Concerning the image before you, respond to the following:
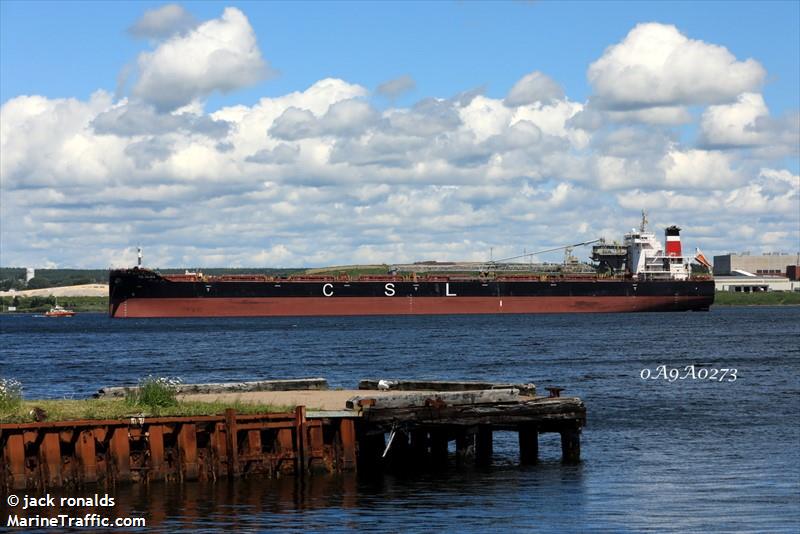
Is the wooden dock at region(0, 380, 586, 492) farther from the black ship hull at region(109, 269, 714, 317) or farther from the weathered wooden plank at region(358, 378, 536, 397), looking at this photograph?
the black ship hull at region(109, 269, 714, 317)

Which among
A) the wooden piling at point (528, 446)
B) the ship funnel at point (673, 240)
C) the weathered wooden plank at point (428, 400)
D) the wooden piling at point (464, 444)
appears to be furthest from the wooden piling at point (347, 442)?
the ship funnel at point (673, 240)

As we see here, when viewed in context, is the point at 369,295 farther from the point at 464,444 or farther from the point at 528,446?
the point at 464,444

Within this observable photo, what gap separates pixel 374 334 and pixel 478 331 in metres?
7.09

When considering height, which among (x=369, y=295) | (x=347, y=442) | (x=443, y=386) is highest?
(x=369, y=295)

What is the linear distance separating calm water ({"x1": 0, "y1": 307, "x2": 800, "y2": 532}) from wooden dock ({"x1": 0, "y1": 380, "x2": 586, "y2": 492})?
15.8 inches

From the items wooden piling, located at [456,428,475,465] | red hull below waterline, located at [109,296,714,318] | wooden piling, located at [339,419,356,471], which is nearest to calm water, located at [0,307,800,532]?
wooden piling, located at [339,419,356,471]

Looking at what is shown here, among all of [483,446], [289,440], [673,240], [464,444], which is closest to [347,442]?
[289,440]

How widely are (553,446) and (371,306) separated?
73293mm

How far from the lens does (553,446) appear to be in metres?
25.3

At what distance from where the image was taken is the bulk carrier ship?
9531cm

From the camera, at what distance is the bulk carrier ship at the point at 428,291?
95.3m

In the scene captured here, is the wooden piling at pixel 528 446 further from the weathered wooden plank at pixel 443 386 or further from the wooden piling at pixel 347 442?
the wooden piling at pixel 347 442

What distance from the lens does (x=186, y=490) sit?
19.3 m

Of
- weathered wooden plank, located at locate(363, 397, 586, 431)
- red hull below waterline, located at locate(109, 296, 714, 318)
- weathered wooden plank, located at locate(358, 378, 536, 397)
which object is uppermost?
red hull below waterline, located at locate(109, 296, 714, 318)
